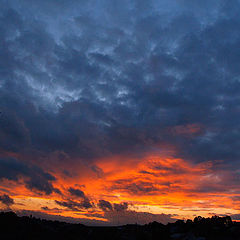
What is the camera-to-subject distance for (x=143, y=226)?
646 feet

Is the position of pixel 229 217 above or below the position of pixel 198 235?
above

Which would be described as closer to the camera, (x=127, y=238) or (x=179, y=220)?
(x=127, y=238)

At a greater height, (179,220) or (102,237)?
(179,220)

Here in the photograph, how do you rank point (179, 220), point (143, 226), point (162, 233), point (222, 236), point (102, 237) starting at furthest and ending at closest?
point (143, 226) → point (179, 220) → point (102, 237) → point (162, 233) → point (222, 236)

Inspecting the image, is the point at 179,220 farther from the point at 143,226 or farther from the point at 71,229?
the point at 71,229

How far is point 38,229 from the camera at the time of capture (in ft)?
499


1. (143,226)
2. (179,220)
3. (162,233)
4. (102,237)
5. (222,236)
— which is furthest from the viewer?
(143,226)

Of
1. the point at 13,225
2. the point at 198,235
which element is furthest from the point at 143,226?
the point at 13,225

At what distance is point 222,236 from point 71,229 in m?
98.8

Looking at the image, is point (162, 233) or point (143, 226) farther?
point (143, 226)

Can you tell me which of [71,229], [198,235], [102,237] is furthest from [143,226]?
[198,235]

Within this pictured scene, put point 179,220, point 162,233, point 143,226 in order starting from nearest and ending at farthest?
point 162,233 → point 179,220 → point 143,226

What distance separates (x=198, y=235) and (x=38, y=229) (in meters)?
93.3

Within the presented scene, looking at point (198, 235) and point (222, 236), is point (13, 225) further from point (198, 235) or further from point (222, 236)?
point (222, 236)
